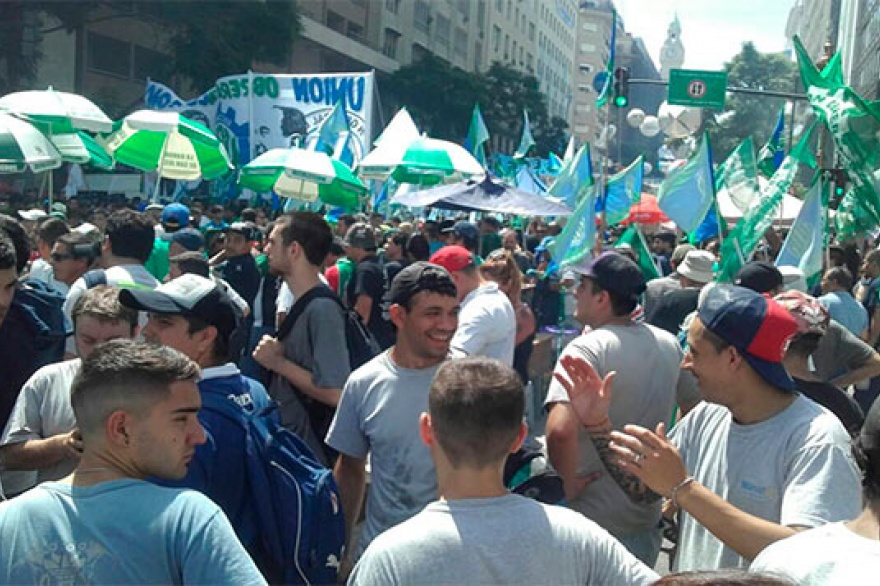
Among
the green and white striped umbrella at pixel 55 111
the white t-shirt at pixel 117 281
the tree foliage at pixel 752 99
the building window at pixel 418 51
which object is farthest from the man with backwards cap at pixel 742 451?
the tree foliage at pixel 752 99

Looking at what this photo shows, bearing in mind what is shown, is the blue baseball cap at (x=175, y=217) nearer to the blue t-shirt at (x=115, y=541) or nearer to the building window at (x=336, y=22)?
the blue t-shirt at (x=115, y=541)

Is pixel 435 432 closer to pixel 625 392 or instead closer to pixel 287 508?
pixel 287 508

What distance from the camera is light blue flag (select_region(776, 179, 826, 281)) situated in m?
7.32

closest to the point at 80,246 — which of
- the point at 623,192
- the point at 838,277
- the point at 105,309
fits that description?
the point at 105,309

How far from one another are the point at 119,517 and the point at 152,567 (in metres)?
0.13

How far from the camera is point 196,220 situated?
50.9 feet

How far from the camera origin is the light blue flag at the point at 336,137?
15773mm

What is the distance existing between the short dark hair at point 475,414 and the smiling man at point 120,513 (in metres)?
0.53

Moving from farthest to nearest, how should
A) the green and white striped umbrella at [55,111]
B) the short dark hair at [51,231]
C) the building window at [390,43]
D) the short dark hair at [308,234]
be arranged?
the building window at [390,43], the green and white striped umbrella at [55,111], the short dark hair at [51,231], the short dark hair at [308,234]

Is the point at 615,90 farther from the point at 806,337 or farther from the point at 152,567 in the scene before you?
the point at 152,567

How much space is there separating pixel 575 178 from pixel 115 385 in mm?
11426

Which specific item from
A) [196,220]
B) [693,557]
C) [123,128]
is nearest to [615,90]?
[196,220]

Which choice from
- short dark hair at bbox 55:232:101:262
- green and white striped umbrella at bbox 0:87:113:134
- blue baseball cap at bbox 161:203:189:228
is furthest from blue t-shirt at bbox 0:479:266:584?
green and white striped umbrella at bbox 0:87:113:134

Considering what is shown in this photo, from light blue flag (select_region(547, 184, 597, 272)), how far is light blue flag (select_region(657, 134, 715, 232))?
0.77 m
